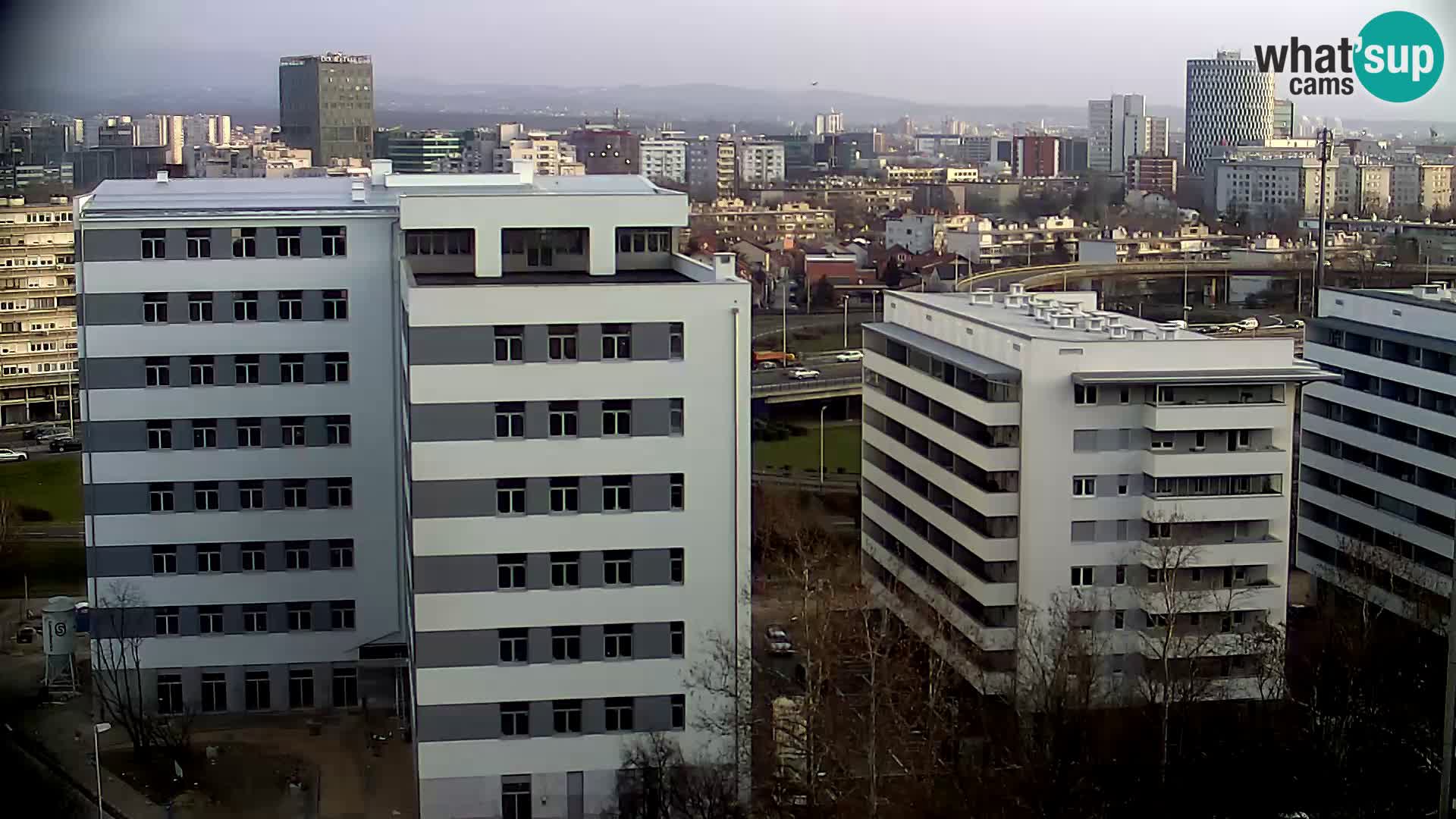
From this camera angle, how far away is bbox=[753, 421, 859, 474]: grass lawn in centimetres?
1019

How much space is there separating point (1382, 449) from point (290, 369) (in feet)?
12.9

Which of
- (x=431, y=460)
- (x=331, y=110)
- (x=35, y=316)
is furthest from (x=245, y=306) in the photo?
(x=331, y=110)

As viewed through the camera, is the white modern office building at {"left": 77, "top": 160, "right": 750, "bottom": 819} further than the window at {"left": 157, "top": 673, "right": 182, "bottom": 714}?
No

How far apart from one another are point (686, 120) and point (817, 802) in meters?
21.7

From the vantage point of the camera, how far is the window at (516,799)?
4.47 metres

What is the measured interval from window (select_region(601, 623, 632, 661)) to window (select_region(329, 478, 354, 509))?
150cm

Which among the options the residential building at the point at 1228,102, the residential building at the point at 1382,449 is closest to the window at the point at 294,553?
the residential building at the point at 1382,449

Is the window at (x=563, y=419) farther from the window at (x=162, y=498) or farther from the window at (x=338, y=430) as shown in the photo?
the window at (x=162, y=498)

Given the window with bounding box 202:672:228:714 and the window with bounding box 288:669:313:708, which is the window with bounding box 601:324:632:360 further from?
the window with bounding box 202:672:228:714

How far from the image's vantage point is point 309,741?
532 centimetres

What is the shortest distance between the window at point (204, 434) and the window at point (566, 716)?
1731 millimetres

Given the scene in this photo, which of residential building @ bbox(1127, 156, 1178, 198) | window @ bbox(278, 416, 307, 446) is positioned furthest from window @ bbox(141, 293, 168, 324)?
residential building @ bbox(1127, 156, 1178, 198)

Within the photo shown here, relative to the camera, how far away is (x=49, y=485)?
9695mm

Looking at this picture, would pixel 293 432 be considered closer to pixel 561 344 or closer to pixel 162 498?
pixel 162 498
